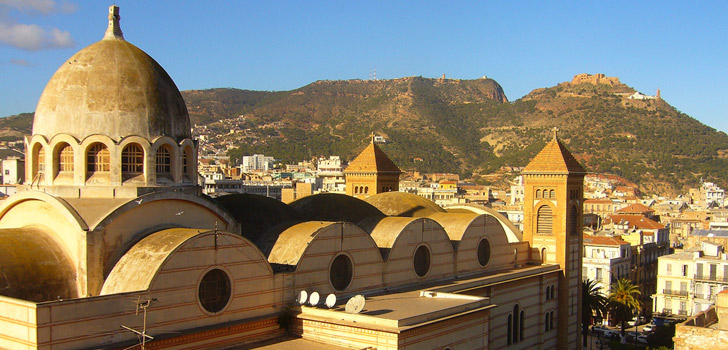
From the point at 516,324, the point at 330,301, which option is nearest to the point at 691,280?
the point at 516,324

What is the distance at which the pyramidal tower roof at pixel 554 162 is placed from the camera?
119 ft

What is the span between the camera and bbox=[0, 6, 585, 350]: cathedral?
17.4 metres

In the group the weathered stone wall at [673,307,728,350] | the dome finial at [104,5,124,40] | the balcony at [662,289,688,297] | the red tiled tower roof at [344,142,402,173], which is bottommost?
the balcony at [662,289,688,297]

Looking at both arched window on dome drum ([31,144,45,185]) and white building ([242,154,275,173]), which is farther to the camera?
white building ([242,154,275,173])

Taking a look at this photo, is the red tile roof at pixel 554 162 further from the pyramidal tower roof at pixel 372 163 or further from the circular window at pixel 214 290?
the circular window at pixel 214 290

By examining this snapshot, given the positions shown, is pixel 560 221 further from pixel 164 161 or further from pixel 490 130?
pixel 490 130

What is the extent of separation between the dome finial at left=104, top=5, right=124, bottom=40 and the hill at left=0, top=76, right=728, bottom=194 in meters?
123

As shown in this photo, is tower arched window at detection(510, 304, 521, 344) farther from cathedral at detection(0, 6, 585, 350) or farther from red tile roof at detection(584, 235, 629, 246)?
red tile roof at detection(584, 235, 629, 246)

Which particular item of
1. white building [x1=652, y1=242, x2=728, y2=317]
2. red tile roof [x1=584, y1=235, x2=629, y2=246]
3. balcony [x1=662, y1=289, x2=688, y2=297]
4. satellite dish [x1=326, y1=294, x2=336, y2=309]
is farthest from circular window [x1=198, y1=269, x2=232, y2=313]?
red tile roof [x1=584, y1=235, x2=629, y2=246]

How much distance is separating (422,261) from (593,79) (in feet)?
554

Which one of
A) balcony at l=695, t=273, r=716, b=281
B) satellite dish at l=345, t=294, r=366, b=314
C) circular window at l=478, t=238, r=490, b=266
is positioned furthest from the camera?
balcony at l=695, t=273, r=716, b=281

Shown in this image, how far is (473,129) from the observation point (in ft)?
560

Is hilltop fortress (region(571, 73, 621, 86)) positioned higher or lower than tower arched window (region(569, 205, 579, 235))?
higher

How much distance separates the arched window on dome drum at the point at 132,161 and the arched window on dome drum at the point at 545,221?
22.3 meters
